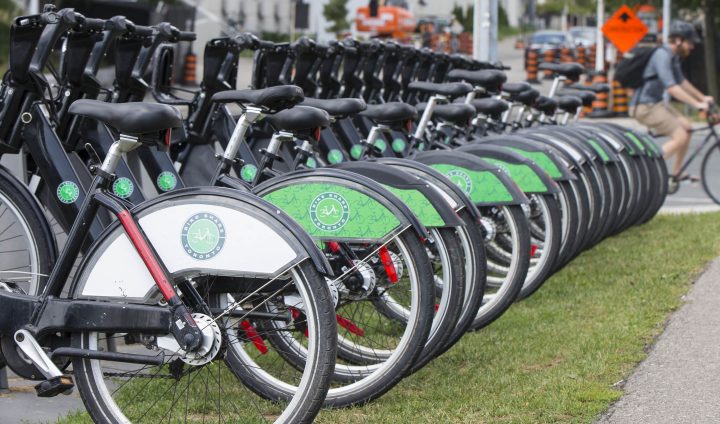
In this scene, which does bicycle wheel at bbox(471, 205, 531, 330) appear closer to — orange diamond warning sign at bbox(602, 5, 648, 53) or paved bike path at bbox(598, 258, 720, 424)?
paved bike path at bbox(598, 258, 720, 424)

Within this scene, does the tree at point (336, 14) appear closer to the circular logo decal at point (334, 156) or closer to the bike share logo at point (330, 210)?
the circular logo decal at point (334, 156)

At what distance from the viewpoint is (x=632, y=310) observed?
24.8ft

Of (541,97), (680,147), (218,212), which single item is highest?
(218,212)

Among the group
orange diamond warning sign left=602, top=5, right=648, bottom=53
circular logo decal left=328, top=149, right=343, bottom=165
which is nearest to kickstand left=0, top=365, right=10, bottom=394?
circular logo decal left=328, top=149, right=343, bottom=165

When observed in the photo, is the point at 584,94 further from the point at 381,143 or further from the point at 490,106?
the point at 381,143

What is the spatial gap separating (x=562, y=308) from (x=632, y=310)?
391 millimetres

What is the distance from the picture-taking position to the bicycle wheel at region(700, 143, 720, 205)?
13.9 metres

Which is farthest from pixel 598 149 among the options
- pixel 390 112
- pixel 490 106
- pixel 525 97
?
pixel 390 112

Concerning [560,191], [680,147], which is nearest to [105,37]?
[560,191]

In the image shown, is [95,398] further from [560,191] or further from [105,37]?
[560,191]

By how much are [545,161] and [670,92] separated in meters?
6.28

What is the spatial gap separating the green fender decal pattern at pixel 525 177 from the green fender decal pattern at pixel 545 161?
21.9 inches

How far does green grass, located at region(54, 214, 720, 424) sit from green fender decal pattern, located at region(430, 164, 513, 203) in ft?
2.18

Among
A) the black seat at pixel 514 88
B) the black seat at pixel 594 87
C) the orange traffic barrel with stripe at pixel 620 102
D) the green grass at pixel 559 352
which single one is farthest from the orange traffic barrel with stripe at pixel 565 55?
the black seat at pixel 514 88
